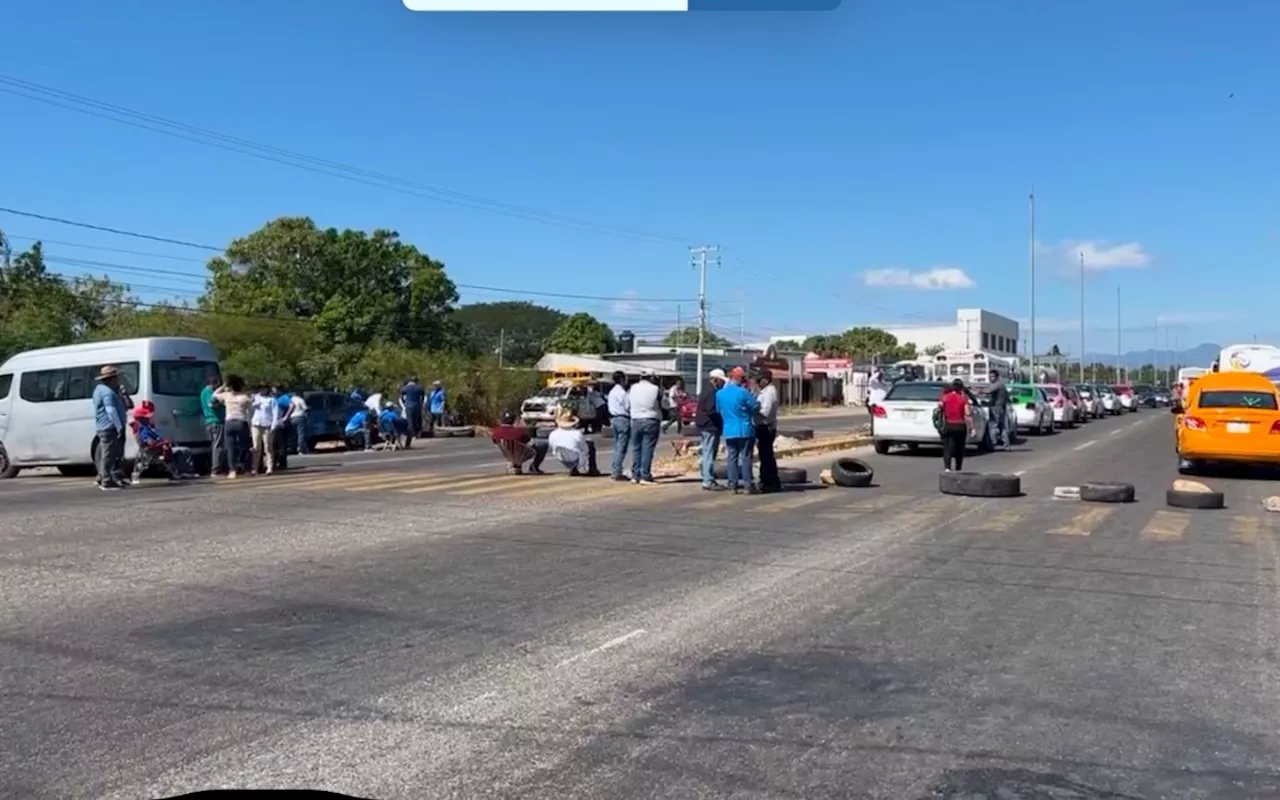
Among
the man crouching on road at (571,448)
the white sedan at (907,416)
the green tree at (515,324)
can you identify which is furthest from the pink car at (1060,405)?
the green tree at (515,324)

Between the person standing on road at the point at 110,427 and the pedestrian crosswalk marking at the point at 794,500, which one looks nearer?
the pedestrian crosswalk marking at the point at 794,500

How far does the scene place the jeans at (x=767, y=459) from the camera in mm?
16297

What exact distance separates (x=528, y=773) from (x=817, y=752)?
128cm

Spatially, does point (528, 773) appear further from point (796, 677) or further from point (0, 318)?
point (0, 318)

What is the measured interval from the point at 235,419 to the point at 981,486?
11.3 m

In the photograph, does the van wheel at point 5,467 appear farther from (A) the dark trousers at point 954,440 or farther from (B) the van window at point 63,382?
(A) the dark trousers at point 954,440

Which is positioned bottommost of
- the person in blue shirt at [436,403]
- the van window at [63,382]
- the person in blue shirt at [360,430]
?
the person in blue shirt at [360,430]

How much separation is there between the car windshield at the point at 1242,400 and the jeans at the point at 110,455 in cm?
1750

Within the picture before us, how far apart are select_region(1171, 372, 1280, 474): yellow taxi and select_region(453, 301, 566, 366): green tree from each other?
276ft

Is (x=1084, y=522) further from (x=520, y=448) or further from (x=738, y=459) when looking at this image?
(x=520, y=448)

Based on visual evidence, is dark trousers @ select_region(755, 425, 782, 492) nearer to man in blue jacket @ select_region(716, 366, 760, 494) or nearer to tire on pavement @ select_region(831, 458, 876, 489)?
man in blue jacket @ select_region(716, 366, 760, 494)

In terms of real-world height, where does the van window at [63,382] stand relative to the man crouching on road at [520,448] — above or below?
above

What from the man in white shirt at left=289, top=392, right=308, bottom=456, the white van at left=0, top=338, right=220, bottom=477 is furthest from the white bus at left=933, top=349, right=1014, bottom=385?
the white van at left=0, top=338, right=220, bottom=477

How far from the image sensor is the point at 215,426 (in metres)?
19.0
